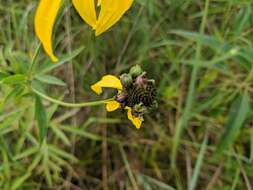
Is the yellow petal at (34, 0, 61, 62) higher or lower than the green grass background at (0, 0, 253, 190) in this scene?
higher

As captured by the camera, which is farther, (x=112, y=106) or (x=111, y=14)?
(x=112, y=106)

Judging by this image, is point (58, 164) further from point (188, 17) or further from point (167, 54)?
point (188, 17)

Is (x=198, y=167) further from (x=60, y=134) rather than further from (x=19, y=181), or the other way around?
(x=19, y=181)

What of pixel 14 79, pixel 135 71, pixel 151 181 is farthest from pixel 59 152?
pixel 135 71

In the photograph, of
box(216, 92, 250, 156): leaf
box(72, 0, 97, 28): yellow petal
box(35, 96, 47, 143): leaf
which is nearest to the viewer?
box(72, 0, 97, 28): yellow petal

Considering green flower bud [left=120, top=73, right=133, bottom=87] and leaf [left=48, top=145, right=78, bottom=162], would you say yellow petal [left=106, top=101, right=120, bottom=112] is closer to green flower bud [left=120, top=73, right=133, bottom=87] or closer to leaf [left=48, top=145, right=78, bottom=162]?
green flower bud [left=120, top=73, right=133, bottom=87]

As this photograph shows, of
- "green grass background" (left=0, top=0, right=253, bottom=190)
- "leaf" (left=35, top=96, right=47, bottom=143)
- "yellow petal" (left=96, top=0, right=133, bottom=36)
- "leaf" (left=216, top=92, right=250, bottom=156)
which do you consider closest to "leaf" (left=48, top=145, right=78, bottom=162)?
"green grass background" (left=0, top=0, right=253, bottom=190)

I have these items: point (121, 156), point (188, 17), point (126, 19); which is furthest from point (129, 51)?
point (121, 156)
